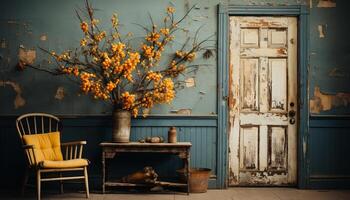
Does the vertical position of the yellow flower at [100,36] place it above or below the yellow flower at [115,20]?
below

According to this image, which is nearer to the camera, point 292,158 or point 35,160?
point 35,160

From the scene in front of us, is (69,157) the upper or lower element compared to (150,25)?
lower

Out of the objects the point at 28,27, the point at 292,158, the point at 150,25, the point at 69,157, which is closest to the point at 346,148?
the point at 292,158

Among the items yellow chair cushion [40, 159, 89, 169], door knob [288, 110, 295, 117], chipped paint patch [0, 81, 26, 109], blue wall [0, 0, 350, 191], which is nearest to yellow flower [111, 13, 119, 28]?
blue wall [0, 0, 350, 191]

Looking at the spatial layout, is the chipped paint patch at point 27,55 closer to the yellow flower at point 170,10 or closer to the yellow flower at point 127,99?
the yellow flower at point 127,99

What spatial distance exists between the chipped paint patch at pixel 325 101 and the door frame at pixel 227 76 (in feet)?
0.36

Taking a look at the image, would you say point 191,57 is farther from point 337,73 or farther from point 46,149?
point 46,149

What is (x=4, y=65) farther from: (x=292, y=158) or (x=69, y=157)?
(x=292, y=158)

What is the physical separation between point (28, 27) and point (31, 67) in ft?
1.70

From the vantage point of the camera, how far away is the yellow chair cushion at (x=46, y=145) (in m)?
5.30

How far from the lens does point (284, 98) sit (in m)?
6.04

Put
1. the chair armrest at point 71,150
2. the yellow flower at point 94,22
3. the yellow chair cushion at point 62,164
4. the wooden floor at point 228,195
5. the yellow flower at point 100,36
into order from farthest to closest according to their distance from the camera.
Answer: the yellow flower at point 94,22
the yellow flower at point 100,36
the chair armrest at point 71,150
the wooden floor at point 228,195
the yellow chair cushion at point 62,164

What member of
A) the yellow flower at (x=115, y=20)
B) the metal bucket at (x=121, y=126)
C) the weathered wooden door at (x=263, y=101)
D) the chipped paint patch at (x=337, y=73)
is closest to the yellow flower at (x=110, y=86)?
the metal bucket at (x=121, y=126)

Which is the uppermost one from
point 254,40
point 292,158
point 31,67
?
point 254,40
